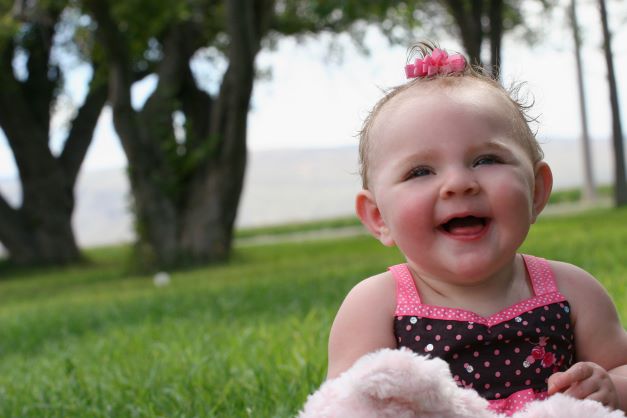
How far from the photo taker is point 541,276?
221cm

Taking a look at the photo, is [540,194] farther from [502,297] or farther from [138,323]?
[138,323]

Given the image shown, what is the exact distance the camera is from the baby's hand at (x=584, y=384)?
1913mm

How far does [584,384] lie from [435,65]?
2.70 feet

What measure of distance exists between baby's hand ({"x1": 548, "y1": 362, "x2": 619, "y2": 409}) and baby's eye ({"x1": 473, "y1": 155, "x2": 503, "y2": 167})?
467 millimetres

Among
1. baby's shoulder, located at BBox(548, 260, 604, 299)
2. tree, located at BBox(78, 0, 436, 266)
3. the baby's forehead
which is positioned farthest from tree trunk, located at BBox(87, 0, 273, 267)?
baby's shoulder, located at BBox(548, 260, 604, 299)

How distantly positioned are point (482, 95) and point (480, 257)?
382 mm

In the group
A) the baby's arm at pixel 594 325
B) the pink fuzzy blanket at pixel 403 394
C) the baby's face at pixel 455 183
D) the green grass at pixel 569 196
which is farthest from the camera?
the green grass at pixel 569 196

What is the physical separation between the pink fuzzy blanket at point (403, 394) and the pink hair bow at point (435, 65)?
0.84m

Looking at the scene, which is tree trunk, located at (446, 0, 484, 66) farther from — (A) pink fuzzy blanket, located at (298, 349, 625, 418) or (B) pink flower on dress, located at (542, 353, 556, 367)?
(A) pink fuzzy blanket, located at (298, 349, 625, 418)

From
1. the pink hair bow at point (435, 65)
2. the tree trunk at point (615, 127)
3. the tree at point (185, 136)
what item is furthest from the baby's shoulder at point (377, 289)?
the tree trunk at point (615, 127)

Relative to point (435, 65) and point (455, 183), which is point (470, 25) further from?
point (455, 183)

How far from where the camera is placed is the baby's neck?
6.95 feet

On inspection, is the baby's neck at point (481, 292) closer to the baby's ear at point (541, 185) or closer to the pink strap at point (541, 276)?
the pink strap at point (541, 276)

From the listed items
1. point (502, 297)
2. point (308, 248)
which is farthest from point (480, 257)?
point (308, 248)
